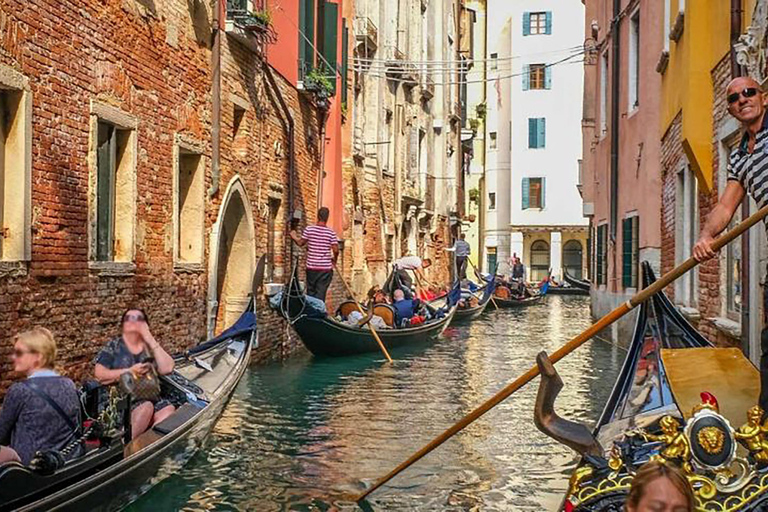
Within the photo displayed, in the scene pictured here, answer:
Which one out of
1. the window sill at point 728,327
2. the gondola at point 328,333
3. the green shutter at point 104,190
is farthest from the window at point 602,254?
the green shutter at point 104,190

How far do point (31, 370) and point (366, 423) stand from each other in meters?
3.26

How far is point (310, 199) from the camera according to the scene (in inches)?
456

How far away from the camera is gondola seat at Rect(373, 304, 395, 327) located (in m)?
11.9

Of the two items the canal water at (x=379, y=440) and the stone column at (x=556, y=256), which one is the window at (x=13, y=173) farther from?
the stone column at (x=556, y=256)

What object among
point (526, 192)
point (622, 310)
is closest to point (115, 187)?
point (622, 310)

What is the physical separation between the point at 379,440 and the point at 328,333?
154 inches

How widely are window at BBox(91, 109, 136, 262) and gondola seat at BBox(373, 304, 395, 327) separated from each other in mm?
5484

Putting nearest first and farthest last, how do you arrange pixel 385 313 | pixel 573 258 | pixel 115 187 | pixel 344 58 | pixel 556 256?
pixel 115 187 < pixel 385 313 < pixel 344 58 < pixel 556 256 < pixel 573 258

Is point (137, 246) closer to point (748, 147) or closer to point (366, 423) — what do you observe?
point (366, 423)

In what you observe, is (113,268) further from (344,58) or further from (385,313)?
(344,58)

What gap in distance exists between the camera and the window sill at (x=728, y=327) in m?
5.82

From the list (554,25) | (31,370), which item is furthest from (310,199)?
(554,25)

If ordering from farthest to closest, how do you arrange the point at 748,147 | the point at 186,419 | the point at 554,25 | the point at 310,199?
the point at 554,25
the point at 310,199
the point at 186,419
the point at 748,147

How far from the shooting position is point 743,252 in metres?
5.82
